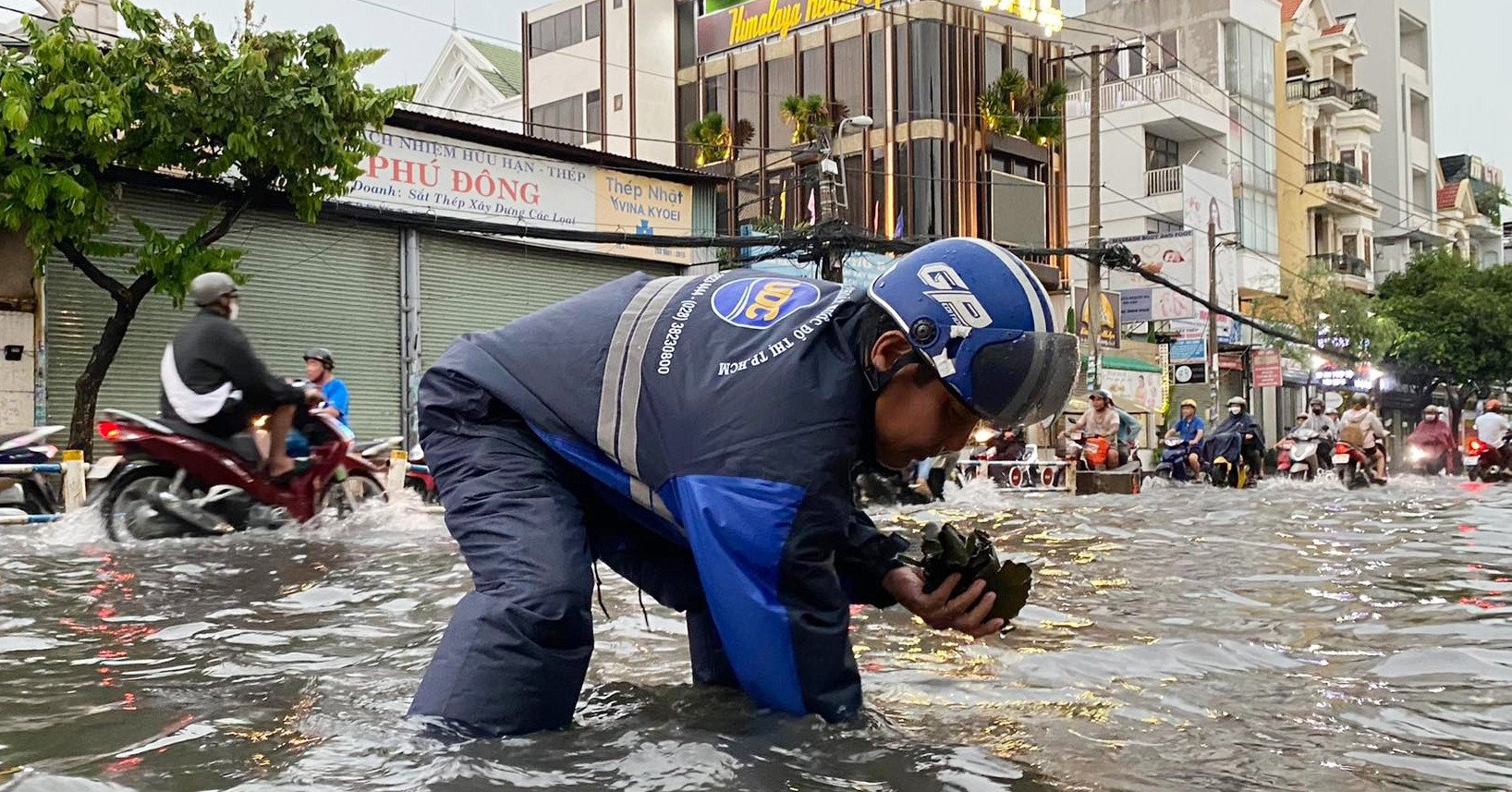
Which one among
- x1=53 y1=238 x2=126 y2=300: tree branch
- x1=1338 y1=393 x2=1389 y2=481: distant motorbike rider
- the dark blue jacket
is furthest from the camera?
x1=1338 y1=393 x2=1389 y2=481: distant motorbike rider

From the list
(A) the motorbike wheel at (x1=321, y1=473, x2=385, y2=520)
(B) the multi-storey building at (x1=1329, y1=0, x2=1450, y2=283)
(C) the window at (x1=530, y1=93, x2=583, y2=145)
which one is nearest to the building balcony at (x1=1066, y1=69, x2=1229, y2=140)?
(C) the window at (x1=530, y1=93, x2=583, y2=145)

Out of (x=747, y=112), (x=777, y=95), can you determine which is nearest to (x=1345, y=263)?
(x=777, y=95)

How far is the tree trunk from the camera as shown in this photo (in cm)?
1376

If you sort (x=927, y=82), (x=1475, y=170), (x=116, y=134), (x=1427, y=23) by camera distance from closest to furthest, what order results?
1. (x=116, y=134)
2. (x=927, y=82)
3. (x=1427, y=23)
4. (x=1475, y=170)

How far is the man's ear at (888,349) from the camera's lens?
8.50ft

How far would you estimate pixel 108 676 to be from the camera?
364 cm

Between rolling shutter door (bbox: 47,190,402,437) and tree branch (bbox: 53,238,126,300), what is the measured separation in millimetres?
904

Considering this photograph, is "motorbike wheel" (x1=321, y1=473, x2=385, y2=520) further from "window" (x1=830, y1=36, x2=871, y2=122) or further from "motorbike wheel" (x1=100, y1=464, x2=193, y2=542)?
"window" (x1=830, y1=36, x2=871, y2=122)

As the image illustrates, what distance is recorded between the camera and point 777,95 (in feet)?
106

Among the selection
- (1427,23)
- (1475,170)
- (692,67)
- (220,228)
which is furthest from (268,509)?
(1475,170)

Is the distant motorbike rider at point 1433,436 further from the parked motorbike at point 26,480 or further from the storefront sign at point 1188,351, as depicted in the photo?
the parked motorbike at point 26,480

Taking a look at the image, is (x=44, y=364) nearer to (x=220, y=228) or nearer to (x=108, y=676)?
(x=220, y=228)

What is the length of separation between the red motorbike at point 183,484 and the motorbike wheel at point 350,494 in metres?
0.52

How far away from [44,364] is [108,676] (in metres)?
12.3
